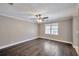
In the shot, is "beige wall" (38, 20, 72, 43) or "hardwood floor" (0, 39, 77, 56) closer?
"hardwood floor" (0, 39, 77, 56)

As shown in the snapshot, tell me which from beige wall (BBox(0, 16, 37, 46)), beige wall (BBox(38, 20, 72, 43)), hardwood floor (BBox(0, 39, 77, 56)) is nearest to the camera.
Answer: hardwood floor (BBox(0, 39, 77, 56))

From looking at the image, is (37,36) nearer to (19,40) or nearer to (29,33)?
(29,33)

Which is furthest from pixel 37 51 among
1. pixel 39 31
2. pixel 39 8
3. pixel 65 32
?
pixel 39 31

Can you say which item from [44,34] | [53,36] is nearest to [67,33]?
[53,36]

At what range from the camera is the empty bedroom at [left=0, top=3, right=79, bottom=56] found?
8.06ft

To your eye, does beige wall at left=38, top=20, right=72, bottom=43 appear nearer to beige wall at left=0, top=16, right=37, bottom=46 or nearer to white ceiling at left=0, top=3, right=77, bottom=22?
white ceiling at left=0, top=3, right=77, bottom=22

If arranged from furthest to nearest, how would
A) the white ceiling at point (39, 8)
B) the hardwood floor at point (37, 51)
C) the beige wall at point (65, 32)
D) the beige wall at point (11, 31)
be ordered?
the beige wall at point (65, 32) → the beige wall at point (11, 31) → the hardwood floor at point (37, 51) → the white ceiling at point (39, 8)

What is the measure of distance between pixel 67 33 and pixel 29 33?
2.62 m

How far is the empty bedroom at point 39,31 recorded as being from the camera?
8.06 feet

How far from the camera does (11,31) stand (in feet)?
11.5

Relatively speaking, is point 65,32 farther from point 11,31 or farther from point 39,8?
point 11,31

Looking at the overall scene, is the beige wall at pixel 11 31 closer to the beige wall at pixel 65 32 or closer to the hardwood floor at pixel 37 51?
the hardwood floor at pixel 37 51

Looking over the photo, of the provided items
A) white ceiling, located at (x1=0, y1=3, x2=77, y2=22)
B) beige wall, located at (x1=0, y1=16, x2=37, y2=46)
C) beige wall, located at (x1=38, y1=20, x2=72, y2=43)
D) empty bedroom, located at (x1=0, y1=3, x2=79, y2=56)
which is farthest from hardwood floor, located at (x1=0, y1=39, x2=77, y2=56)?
white ceiling, located at (x1=0, y1=3, x2=77, y2=22)

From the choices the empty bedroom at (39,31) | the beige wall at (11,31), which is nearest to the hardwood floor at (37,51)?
the empty bedroom at (39,31)
